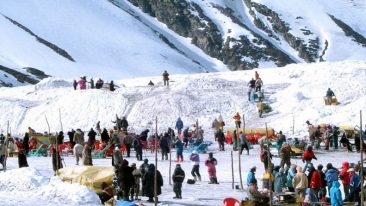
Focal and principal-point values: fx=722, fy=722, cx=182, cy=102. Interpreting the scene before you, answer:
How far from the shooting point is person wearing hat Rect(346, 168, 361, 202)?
17952 millimetres

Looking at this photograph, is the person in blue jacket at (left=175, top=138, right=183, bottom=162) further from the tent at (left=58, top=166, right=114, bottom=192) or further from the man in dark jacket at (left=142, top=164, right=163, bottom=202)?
the man in dark jacket at (left=142, top=164, right=163, bottom=202)

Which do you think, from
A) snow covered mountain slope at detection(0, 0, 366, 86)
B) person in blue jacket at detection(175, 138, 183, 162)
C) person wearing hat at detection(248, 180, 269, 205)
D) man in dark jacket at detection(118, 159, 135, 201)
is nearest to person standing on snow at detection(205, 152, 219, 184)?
man in dark jacket at detection(118, 159, 135, 201)

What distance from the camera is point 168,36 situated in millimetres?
165500

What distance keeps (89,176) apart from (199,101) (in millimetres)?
25122

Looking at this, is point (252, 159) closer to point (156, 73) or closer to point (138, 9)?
point (156, 73)

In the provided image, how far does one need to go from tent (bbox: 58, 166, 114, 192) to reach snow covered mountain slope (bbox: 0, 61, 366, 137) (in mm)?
20247

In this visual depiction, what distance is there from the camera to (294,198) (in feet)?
57.1

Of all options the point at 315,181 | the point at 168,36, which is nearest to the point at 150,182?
the point at 315,181

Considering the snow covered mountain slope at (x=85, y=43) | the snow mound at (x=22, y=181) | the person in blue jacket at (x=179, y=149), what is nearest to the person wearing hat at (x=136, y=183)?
the snow mound at (x=22, y=181)

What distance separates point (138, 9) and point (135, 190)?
16400 cm

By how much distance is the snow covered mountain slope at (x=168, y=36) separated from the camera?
399 feet

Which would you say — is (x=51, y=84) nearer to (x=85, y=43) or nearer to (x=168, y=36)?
(x=85, y=43)

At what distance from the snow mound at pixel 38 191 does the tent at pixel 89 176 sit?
1637 mm

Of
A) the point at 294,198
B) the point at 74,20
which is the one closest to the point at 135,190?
the point at 294,198
